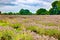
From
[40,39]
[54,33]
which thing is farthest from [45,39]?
[54,33]

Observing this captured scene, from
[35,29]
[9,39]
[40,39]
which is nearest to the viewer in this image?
[40,39]

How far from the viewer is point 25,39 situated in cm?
529

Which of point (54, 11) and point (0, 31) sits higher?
point (0, 31)

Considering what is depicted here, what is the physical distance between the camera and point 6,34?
5.88 m

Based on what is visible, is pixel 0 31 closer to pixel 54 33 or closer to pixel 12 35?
pixel 12 35

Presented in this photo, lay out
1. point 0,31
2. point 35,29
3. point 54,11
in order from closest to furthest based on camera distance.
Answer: point 0,31 < point 35,29 < point 54,11

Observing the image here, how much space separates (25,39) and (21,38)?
10 cm

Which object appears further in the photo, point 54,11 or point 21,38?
point 54,11

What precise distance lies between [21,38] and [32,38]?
0.74 feet

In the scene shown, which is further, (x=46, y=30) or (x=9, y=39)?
(x=46, y=30)

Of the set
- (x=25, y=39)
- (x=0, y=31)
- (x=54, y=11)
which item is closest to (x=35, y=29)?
(x=0, y=31)

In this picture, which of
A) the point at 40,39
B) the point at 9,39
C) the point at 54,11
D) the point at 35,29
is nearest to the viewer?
the point at 40,39

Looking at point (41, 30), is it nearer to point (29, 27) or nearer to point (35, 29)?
point (35, 29)

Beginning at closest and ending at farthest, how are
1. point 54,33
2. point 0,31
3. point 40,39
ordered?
1. point 40,39
2. point 0,31
3. point 54,33
